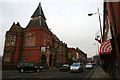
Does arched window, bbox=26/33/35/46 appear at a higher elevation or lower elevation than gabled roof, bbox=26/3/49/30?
lower

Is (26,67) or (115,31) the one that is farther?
(26,67)

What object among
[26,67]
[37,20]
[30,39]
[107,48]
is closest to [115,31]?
[107,48]

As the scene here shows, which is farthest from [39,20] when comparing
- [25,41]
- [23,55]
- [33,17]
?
[23,55]

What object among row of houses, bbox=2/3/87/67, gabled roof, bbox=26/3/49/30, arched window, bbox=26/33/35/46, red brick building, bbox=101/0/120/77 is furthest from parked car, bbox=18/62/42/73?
gabled roof, bbox=26/3/49/30

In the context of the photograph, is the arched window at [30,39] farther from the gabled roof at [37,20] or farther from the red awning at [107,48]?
the red awning at [107,48]

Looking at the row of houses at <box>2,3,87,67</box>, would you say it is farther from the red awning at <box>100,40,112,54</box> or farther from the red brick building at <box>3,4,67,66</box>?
the red awning at <box>100,40,112,54</box>

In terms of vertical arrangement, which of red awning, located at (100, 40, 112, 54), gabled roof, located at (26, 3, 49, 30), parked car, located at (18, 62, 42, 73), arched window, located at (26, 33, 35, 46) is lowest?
parked car, located at (18, 62, 42, 73)

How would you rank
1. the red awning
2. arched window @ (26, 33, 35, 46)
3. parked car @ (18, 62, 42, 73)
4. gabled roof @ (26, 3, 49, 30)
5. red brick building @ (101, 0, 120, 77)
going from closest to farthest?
red brick building @ (101, 0, 120, 77), the red awning, parked car @ (18, 62, 42, 73), arched window @ (26, 33, 35, 46), gabled roof @ (26, 3, 49, 30)

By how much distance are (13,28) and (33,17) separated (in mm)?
7591

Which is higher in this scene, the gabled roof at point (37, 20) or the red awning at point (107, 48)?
the gabled roof at point (37, 20)

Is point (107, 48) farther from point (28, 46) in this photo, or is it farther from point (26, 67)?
point (28, 46)

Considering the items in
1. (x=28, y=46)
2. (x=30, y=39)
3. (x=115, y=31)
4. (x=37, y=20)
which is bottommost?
(x=115, y=31)

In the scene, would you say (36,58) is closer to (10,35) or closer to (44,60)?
(44,60)

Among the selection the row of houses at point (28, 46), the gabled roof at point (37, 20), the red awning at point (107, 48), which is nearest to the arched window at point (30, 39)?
the row of houses at point (28, 46)
